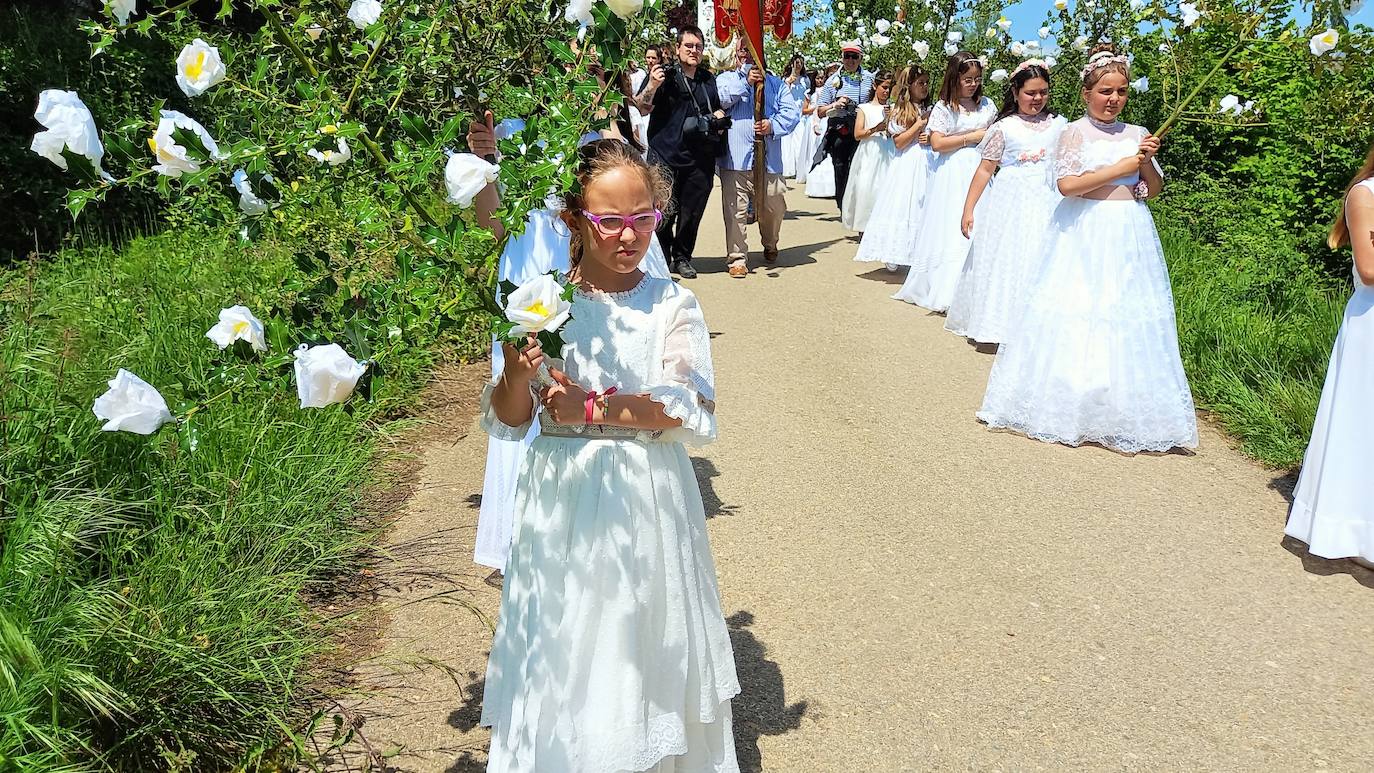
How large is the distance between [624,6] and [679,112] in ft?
Result: 26.0

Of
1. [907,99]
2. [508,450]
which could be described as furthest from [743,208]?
[508,450]

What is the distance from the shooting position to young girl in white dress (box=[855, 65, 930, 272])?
36.4 feet

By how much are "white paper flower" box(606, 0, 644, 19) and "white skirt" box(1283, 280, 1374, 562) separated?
3.70 m

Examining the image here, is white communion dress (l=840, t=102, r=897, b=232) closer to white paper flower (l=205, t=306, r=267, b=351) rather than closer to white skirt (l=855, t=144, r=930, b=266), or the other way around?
white skirt (l=855, t=144, r=930, b=266)

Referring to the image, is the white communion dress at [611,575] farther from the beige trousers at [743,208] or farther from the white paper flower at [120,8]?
the beige trousers at [743,208]

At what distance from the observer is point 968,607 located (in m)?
4.17

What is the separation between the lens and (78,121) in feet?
6.70

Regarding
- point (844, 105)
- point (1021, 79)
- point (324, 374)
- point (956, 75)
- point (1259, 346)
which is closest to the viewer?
point (324, 374)

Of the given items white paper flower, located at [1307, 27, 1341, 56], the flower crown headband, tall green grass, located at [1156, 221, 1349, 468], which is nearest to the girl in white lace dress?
white paper flower, located at [1307, 27, 1341, 56]

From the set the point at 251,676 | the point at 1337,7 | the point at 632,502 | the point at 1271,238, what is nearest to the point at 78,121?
the point at 632,502

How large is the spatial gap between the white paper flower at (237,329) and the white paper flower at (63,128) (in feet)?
1.23

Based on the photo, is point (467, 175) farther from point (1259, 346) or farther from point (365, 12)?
point (1259, 346)

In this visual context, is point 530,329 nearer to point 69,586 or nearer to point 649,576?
point 649,576

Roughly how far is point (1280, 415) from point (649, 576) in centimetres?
469
